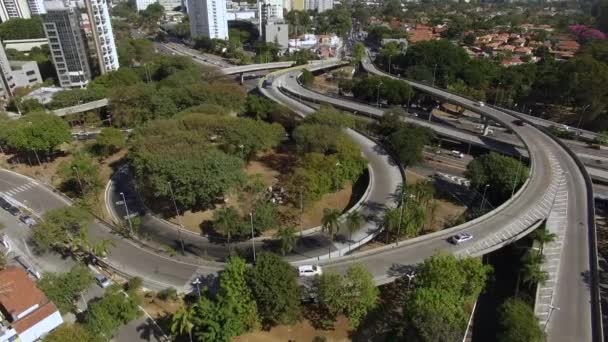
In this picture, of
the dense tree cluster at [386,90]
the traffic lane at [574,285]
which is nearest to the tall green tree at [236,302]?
the traffic lane at [574,285]

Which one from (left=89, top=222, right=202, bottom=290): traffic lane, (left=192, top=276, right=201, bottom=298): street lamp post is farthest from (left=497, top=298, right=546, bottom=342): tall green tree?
(left=89, top=222, right=202, bottom=290): traffic lane

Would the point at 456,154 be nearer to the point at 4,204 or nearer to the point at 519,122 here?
the point at 519,122

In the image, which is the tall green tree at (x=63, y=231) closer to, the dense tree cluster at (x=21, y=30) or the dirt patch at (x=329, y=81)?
the dirt patch at (x=329, y=81)

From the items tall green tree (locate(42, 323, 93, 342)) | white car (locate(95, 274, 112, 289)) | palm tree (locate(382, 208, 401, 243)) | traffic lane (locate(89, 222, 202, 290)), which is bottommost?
white car (locate(95, 274, 112, 289))

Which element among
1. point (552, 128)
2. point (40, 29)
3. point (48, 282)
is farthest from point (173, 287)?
point (40, 29)

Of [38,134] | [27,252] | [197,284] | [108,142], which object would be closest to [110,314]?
[197,284]

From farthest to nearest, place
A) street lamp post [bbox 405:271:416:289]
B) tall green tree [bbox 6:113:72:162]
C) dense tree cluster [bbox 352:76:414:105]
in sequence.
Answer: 1. dense tree cluster [bbox 352:76:414:105]
2. tall green tree [bbox 6:113:72:162]
3. street lamp post [bbox 405:271:416:289]

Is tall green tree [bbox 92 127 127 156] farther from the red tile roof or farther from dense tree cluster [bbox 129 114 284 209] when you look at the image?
the red tile roof
